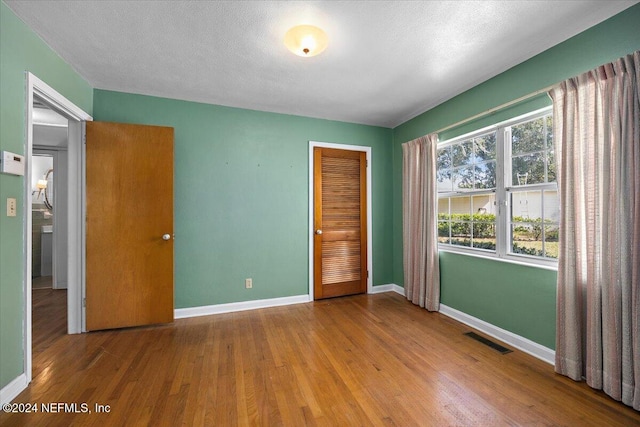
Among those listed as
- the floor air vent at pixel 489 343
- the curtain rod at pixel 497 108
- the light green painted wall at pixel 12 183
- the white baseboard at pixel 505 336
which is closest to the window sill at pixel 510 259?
the white baseboard at pixel 505 336

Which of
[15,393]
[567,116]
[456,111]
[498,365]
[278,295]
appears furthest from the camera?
[278,295]

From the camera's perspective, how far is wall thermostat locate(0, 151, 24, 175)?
1646 millimetres

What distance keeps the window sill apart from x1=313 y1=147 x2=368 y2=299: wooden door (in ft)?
4.07

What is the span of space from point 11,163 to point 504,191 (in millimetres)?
3954

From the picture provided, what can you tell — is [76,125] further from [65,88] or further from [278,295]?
[278,295]

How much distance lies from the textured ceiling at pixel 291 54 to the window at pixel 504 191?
629 millimetres

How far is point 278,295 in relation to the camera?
11.3 ft

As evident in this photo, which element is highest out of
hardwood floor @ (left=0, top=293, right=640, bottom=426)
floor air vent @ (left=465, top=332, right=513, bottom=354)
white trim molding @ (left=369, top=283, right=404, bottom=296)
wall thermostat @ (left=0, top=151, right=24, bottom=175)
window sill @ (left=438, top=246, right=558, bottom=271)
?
wall thermostat @ (left=0, top=151, right=24, bottom=175)

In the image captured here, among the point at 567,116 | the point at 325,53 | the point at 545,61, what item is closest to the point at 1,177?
the point at 325,53

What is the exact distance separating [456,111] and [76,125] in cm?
410

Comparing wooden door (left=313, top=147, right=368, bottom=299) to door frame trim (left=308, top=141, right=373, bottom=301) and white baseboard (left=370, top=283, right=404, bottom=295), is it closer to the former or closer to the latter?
door frame trim (left=308, top=141, right=373, bottom=301)

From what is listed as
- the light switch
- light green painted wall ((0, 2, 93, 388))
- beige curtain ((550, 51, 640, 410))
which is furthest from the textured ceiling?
the light switch

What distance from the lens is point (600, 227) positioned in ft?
5.75

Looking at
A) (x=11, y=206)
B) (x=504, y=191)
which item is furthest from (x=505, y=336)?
(x=11, y=206)
